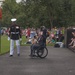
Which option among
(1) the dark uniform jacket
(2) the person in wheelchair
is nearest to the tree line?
(1) the dark uniform jacket

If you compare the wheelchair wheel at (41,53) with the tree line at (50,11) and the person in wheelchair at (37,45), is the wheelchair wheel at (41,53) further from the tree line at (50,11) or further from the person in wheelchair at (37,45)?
the tree line at (50,11)

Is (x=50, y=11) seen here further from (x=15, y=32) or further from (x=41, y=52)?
(x=41, y=52)

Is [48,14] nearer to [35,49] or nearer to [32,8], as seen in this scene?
[32,8]

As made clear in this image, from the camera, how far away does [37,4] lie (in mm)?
41969

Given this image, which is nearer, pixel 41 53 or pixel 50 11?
pixel 41 53

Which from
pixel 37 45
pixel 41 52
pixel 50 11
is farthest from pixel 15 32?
pixel 50 11

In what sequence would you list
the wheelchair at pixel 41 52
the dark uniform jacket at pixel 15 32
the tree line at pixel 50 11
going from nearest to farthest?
1. the wheelchair at pixel 41 52
2. the dark uniform jacket at pixel 15 32
3. the tree line at pixel 50 11

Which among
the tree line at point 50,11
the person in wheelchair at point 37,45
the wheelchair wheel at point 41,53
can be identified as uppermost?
the tree line at point 50,11

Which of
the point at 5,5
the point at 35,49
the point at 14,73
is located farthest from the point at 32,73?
the point at 5,5

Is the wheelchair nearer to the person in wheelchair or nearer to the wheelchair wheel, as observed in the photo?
the wheelchair wheel

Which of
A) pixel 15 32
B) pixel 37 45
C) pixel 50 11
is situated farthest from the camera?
pixel 50 11

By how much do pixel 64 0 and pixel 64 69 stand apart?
31080 mm

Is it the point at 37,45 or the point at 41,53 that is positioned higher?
the point at 37,45

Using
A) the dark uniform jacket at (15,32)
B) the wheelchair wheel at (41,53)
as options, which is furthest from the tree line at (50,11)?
the wheelchair wheel at (41,53)
